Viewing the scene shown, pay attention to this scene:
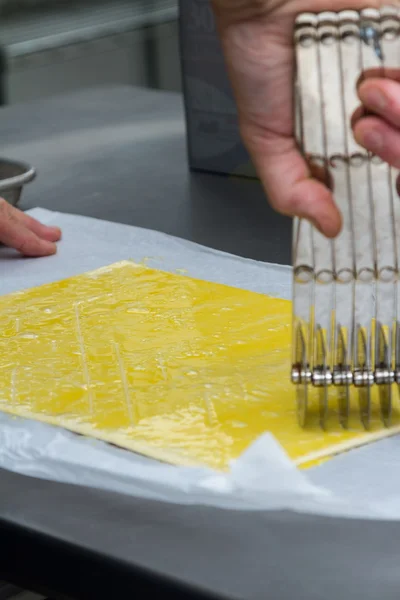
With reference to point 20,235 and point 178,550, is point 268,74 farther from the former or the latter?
point 20,235

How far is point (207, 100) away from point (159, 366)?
2.73 ft

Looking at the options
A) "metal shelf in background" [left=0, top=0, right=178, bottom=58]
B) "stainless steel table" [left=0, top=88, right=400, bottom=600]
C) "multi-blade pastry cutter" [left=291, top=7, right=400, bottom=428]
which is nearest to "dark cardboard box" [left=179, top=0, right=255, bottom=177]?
"multi-blade pastry cutter" [left=291, top=7, right=400, bottom=428]

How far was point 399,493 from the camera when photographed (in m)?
0.77

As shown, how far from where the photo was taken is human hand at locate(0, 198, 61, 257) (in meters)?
1.47

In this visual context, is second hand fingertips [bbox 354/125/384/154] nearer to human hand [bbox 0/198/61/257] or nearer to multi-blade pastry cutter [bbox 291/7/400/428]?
multi-blade pastry cutter [bbox 291/7/400/428]

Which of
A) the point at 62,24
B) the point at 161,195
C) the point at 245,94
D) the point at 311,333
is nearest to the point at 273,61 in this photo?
the point at 245,94

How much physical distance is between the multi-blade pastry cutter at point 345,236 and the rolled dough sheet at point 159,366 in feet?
0.19

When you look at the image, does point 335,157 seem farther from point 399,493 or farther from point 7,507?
point 7,507

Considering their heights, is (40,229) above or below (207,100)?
below

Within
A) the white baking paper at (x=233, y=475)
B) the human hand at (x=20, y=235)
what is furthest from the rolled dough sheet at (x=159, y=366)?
the human hand at (x=20, y=235)

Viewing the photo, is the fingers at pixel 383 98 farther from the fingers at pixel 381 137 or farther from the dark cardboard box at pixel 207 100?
the dark cardboard box at pixel 207 100

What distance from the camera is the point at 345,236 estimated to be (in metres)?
0.83

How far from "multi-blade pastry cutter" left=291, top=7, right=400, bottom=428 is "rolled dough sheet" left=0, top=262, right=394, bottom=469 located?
6 cm

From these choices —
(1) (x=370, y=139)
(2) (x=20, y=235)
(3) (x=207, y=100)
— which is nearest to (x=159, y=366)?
(1) (x=370, y=139)
